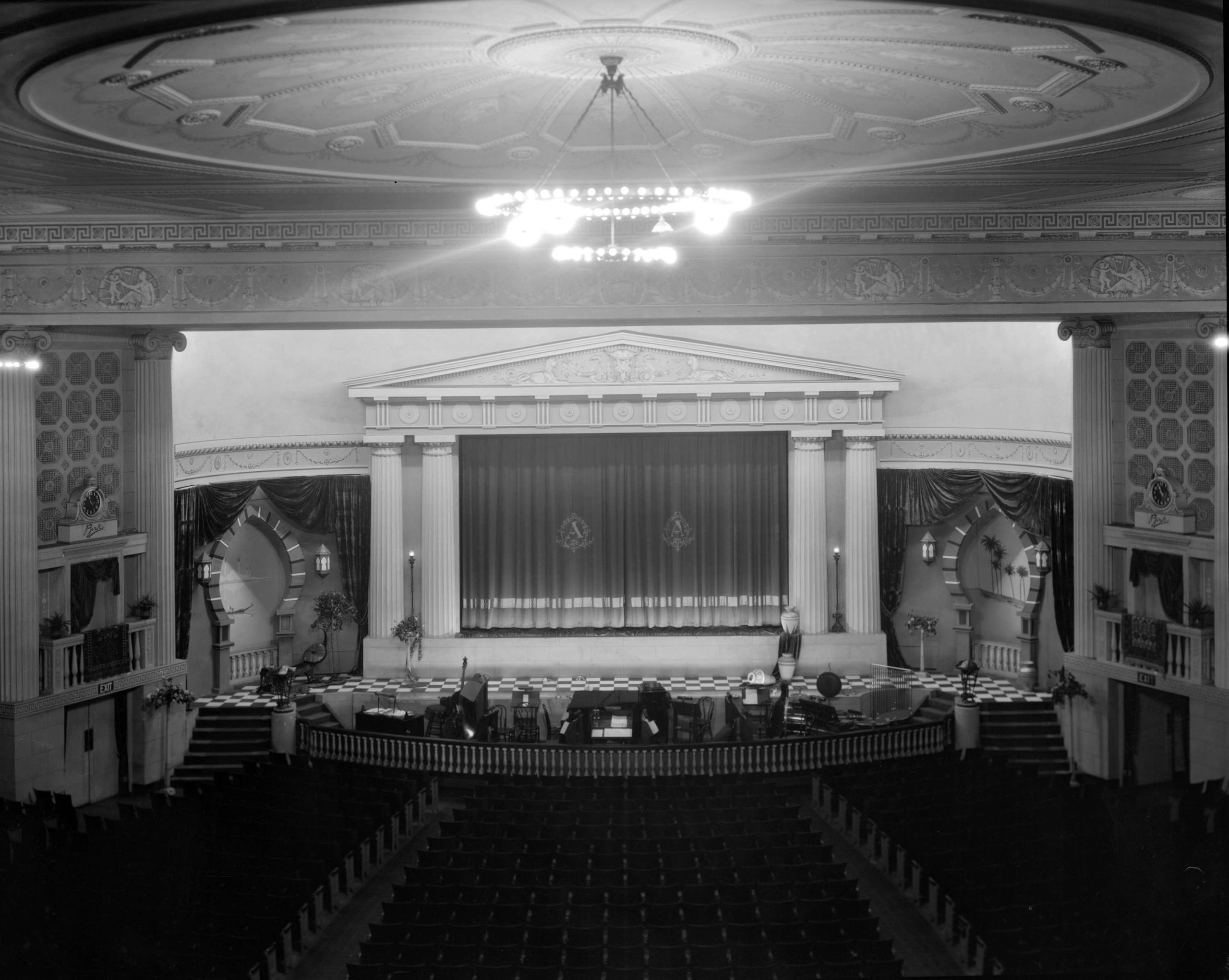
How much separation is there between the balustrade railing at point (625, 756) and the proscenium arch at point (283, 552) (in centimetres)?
606

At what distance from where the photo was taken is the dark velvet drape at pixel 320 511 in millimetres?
22094

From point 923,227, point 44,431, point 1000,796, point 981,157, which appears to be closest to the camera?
point 981,157

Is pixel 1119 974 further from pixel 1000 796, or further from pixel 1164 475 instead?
pixel 1164 475

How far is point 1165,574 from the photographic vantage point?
16734mm

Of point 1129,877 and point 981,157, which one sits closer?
point 1129,877

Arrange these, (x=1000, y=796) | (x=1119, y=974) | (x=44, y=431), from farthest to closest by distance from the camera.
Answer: (x=44, y=431)
(x=1000, y=796)
(x=1119, y=974)

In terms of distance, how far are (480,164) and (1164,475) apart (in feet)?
33.2

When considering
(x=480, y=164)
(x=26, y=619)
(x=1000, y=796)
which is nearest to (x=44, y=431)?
(x=26, y=619)

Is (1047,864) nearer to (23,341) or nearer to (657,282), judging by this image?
(657,282)

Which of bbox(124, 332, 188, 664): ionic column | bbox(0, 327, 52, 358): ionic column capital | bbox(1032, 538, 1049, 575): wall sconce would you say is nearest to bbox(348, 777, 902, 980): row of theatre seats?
bbox(124, 332, 188, 664): ionic column

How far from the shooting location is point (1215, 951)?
9039mm

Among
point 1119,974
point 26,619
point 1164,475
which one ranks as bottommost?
point 1119,974

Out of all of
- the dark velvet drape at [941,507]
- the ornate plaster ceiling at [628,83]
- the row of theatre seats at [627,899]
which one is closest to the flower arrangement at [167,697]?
the row of theatre seats at [627,899]

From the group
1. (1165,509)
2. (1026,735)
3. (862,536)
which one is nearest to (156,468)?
(862,536)
